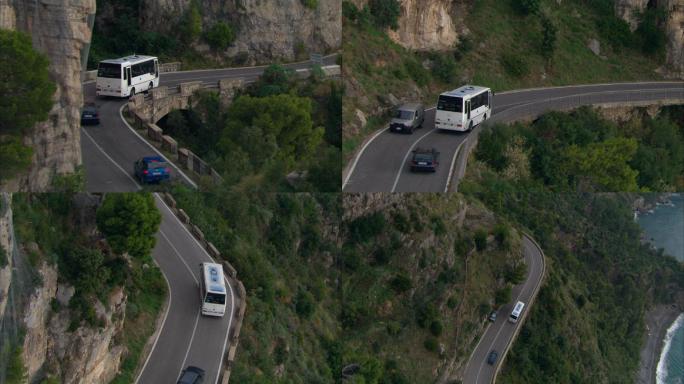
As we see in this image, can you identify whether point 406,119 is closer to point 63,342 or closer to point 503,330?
point 503,330

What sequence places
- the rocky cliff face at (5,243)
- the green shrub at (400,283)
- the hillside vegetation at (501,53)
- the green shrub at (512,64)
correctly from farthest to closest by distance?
the green shrub at (512,64), the green shrub at (400,283), the hillside vegetation at (501,53), the rocky cliff face at (5,243)

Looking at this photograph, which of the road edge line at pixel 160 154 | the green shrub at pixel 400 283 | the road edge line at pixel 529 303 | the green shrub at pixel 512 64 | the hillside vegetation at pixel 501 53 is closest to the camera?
the road edge line at pixel 160 154

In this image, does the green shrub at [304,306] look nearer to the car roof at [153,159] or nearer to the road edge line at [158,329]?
the road edge line at [158,329]

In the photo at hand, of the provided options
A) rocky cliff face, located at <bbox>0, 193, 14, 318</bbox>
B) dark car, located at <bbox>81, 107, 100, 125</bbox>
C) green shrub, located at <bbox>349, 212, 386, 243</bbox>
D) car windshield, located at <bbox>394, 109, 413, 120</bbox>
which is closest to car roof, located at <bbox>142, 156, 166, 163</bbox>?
dark car, located at <bbox>81, 107, 100, 125</bbox>

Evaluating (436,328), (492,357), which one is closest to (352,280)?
(436,328)

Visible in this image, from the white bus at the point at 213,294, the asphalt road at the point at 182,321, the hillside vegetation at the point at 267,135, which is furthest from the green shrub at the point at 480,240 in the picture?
the white bus at the point at 213,294

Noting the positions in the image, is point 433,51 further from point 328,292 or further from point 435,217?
point 328,292

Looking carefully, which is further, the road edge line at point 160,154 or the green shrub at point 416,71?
the green shrub at point 416,71

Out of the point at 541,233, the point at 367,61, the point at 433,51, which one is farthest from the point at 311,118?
the point at 541,233
